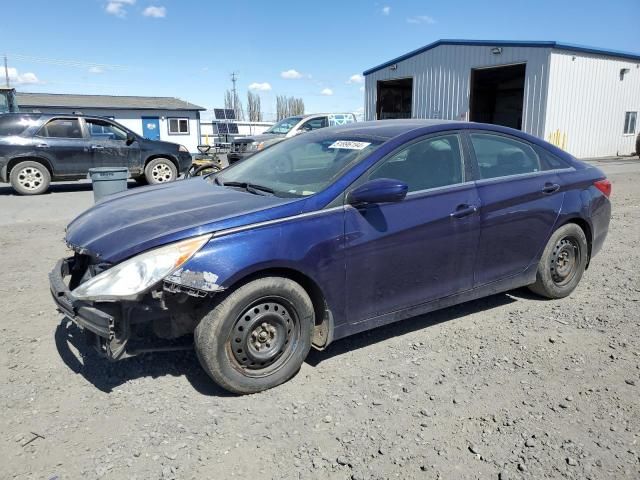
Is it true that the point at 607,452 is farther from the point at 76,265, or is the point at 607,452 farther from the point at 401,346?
the point at 76,265

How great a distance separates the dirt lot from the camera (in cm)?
249

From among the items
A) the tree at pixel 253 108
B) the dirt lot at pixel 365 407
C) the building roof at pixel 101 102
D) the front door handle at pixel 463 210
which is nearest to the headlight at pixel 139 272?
the dirt lot at pixel 365 407

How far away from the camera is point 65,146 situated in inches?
461

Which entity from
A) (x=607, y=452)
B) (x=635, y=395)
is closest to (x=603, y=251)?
(x=635, y=395)

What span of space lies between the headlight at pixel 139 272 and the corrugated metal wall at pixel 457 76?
21.5 m

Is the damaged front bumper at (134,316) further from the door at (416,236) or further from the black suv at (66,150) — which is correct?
the black suv at (66,150)

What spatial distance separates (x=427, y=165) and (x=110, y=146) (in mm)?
10400

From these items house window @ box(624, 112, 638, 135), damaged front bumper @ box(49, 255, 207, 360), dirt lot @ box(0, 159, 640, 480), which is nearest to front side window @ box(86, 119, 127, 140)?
dirt lot @ box(0, 159, 640, 480)

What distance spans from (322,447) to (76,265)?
1982 mm

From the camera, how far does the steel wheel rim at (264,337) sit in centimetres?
296

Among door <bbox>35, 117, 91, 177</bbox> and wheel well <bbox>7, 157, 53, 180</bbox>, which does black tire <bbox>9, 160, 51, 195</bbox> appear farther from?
door <bbox>35, 117, 91, 177</bbox>

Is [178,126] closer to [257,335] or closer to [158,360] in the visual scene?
[158,360]

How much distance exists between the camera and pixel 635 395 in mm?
3092

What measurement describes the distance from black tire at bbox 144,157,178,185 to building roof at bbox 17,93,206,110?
23.5m
